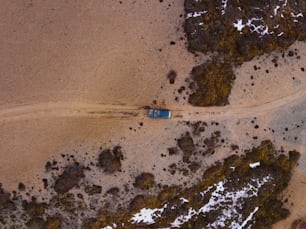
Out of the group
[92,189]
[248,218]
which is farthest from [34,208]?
[248,218]

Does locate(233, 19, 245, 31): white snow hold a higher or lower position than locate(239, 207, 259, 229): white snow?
higher

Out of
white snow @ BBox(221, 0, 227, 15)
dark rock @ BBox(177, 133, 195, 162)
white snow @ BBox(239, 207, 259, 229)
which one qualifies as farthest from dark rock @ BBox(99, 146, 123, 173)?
white snow @ BBox(221, 0, 227, 15)

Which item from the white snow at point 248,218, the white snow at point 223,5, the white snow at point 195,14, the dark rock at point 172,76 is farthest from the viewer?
the white snow at point 248,218

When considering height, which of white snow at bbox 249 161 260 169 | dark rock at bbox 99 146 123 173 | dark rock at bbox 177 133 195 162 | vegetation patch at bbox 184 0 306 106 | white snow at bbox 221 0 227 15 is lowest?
white snow at bbox 249 161 260 169

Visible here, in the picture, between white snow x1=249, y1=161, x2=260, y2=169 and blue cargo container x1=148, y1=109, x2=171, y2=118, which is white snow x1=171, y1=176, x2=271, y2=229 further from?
blue cargo container x1=148, y1=109, x2=171, y2=118

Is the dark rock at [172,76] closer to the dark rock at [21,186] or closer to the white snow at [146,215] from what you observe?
the white snow at [146,215]

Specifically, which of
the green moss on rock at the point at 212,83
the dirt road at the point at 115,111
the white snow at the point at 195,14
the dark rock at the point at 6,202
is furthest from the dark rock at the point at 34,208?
the white snow at the point at 195,14

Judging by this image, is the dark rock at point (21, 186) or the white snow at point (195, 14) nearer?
the dark rock at point (21, 186)

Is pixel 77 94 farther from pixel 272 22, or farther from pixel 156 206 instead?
pixel 272 22

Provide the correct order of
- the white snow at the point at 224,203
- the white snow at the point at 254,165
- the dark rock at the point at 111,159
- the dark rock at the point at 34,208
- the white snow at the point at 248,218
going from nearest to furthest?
the dark rock at the point at 111,159, the dark rock at the point at 34,208, the white snow at the point at 224,203, the white snow at the point at 254,165, the white snow at the point at 248,218
